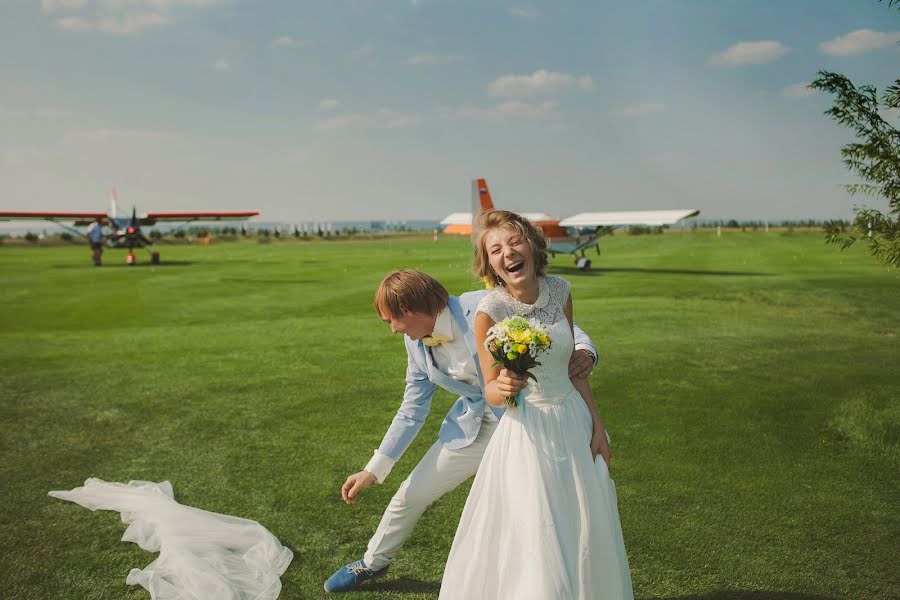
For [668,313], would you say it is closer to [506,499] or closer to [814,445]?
[814,445]

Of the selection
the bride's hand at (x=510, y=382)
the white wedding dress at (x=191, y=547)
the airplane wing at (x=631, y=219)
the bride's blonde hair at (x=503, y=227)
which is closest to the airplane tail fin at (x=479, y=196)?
the airplane wing at (x=631, y=219)

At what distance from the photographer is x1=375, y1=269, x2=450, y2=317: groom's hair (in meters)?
3.57

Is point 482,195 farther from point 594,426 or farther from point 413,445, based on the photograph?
Answer: point 594,426

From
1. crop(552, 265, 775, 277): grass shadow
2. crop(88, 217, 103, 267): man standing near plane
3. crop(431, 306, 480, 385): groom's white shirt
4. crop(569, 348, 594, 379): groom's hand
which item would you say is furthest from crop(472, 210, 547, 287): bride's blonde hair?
crop(88, 217, 103, 267): man standing near plane

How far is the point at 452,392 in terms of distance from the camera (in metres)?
3.84

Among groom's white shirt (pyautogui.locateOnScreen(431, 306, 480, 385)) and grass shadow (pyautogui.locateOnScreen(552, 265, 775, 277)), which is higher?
groom's white shirt (pyautogui.locateOnScreen(431, 306, 480, 385))

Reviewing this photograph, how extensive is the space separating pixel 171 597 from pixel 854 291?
66.2ft

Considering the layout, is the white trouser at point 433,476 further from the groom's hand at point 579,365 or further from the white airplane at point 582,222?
the white airplane at point 582,222

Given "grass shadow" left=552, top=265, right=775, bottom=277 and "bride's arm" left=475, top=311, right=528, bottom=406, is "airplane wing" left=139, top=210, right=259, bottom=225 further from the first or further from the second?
"bride's arm" left=475, top=311, right=528, bottom=406

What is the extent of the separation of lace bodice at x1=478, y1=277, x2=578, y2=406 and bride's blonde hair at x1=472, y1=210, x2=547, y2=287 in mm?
115

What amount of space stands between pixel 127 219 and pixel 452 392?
4524 centimetres

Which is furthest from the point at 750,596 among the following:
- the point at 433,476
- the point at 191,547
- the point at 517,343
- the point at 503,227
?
the point at 191,547

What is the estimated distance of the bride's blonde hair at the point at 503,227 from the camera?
330 cm

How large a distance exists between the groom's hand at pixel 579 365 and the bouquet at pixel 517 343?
0.42m
